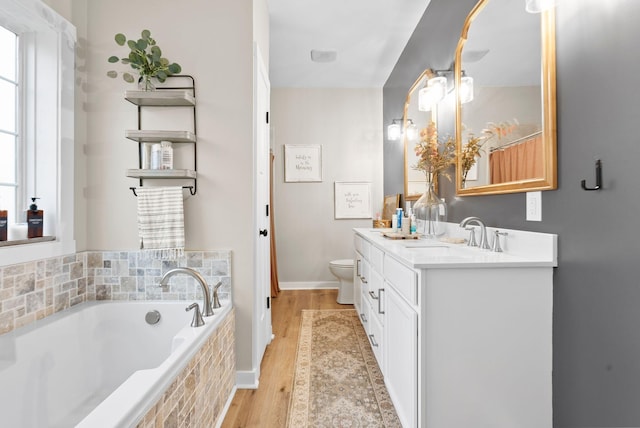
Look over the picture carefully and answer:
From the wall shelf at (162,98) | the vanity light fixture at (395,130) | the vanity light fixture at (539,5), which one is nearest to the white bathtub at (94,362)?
the wall shelf at (162,98)

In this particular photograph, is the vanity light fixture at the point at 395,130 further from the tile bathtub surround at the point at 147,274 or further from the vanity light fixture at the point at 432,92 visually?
the tile bathtub surround at the point at 147,274

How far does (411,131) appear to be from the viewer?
303 centimetres

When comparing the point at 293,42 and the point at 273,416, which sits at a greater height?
the point at 293,42

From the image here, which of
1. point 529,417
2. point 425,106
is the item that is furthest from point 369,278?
point 425,106

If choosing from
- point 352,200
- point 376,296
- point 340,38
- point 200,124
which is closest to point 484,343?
point 376,296

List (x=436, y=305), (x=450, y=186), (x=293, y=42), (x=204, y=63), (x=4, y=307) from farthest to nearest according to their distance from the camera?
1. (x=293, y=42)
2. (x=450, y=186)
3. (x=204, y=63)
4. (x=4, y=307)
5. (x=436, y=305)

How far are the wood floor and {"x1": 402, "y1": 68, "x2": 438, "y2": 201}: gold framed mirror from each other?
1.45 m

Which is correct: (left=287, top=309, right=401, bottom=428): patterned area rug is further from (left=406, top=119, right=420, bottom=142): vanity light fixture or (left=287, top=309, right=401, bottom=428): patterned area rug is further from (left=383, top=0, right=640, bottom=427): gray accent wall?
(left=406, top=119, right=420, bottom=142): vanity light fixture

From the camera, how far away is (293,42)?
10.3 feet

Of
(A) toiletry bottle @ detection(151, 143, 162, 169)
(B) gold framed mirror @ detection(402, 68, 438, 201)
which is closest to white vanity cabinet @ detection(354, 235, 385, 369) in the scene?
(B) gold framed mirror @ detection(402, 68, 438, 201)

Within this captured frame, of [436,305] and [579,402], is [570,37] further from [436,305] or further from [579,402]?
[579,402]

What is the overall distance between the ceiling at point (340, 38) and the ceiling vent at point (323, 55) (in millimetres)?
45

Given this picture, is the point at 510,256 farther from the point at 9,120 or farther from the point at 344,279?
the point at 9,120

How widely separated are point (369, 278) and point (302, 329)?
0.88 meters
